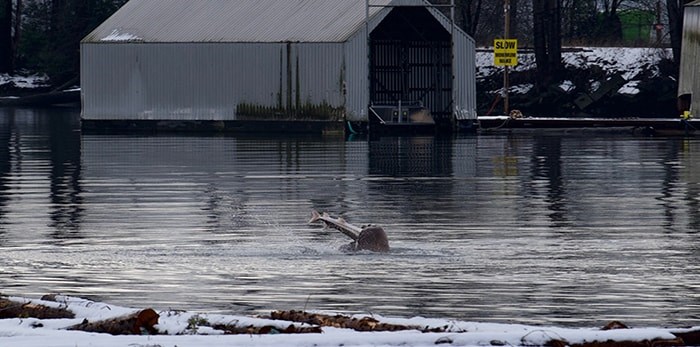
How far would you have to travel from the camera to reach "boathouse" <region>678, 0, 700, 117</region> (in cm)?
5631

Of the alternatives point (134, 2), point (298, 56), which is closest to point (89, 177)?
point (298, 56)

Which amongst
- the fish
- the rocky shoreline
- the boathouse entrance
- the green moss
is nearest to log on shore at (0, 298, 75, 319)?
the fish

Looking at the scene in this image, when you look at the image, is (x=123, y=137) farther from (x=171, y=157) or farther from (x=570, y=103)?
(x=570, y=103)

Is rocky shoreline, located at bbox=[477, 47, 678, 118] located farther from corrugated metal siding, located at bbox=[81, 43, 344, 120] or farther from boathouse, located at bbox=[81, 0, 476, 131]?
corrugated metal siding, located at bbox=[81, 43, 344, 120]

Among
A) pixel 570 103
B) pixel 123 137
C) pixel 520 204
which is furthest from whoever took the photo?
pixel 570 103

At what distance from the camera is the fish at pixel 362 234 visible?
19.0 m

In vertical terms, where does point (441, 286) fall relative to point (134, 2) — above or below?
below

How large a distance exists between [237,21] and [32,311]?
4475 centimetres

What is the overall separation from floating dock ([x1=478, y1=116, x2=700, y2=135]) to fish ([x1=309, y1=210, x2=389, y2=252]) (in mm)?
33834

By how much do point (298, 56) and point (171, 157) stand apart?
1448 centimetres

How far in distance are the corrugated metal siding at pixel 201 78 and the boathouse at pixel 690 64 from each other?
39.4 ft

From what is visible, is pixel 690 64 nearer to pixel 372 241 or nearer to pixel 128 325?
pixel 372 241

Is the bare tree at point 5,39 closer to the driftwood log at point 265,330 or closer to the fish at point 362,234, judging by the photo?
the fish at point 362,234

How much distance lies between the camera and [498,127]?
56000mm
